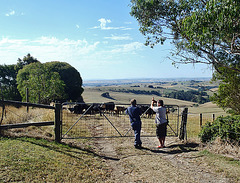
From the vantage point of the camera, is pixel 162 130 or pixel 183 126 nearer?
pixel 162 130

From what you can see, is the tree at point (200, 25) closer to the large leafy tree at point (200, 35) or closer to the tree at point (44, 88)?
the large leafy tree at point (200, 35)

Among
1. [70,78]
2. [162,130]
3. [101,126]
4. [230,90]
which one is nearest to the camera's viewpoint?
[162,130]

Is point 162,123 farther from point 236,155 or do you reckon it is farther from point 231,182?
point 231,182

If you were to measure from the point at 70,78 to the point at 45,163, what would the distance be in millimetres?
25963

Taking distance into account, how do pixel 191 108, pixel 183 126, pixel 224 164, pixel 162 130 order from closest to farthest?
pixel 224 164 < pixel 162 130 < pixel 183 126 < pixel 191 108

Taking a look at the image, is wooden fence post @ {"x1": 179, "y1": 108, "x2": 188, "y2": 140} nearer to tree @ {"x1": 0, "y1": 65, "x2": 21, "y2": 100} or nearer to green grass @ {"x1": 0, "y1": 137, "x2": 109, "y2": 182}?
green grass @ {"x1": 0, "y1": 137, "x2": 109, "y2": 182}

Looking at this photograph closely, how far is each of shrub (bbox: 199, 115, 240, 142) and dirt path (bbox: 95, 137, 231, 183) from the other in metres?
0.63

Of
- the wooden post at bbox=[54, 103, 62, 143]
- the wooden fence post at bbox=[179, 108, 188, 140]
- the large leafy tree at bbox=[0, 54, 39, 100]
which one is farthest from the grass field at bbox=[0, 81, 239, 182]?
the large leafy tree at bbox=[0, 54, 39, 100]

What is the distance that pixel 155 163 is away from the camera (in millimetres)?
6199

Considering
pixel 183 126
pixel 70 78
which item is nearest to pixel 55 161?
pixel 183 126

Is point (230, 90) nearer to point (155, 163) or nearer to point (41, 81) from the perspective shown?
point (155, 163)

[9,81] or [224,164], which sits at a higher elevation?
[9,81]

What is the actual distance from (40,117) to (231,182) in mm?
9713

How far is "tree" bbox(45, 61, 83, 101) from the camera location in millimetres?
29969
